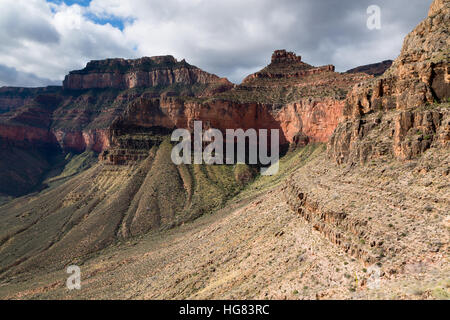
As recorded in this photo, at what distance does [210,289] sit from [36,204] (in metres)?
94.9

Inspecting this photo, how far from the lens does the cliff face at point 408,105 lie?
26719 mm

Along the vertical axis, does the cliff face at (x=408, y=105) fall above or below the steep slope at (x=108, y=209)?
above

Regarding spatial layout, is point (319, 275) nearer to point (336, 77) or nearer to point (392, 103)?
point (392, 103)

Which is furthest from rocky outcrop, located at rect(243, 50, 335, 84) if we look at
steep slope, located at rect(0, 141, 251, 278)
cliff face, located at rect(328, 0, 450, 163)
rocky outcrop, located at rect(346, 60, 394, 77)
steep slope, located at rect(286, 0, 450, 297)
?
steep slope, located at rect(286, 0, 450, 297)

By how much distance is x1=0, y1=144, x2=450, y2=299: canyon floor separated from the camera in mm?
17438

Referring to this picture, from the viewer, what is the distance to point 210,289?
27688 millimetres

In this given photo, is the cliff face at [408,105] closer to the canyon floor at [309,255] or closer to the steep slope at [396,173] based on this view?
the steep slope at [396,173]

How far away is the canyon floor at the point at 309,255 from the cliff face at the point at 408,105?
6.62ft

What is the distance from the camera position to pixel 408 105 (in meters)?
30.2

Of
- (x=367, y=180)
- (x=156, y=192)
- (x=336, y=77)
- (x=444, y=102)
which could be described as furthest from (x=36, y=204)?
(x=336, y=77)

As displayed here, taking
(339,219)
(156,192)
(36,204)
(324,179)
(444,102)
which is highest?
(444,102)

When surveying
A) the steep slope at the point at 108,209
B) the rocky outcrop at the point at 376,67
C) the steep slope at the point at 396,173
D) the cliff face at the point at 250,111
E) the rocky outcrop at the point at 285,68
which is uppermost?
the rocky outcrop at the point at 376,67

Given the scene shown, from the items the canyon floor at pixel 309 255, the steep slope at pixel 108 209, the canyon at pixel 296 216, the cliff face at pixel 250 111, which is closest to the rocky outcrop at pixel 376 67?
the cliff face at pixel 250 111

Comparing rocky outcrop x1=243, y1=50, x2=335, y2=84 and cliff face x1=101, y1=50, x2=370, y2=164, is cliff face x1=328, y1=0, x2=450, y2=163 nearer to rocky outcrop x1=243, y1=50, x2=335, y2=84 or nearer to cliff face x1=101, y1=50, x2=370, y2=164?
cliff face x1=101, y1=50, x2=370, y2=164
